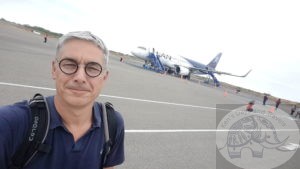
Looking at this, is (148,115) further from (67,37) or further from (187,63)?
(187,63)

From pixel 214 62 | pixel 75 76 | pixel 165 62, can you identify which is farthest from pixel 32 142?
pixel 214 62

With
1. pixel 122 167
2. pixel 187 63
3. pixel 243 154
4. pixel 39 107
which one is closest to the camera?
pixel 39 107

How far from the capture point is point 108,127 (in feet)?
7.62

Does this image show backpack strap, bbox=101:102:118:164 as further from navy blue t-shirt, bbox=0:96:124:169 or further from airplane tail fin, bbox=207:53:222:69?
airplane tail fin, bbox=207:53:222:69

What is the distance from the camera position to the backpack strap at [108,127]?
2258 millimetres

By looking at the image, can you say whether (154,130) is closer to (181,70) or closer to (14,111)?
(14,111)

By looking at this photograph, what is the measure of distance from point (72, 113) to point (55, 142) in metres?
0.26

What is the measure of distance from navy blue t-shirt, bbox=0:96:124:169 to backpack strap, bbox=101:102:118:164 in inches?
1.5

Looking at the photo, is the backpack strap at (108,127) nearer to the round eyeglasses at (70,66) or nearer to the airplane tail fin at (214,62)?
the round eyeglasses at (70,66)

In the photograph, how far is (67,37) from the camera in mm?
2121

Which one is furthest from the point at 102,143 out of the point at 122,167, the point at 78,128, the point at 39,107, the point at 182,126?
the point at 182,126

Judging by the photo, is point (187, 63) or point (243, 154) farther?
point (187, 63)

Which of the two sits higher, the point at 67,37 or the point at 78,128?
the point at 67,37

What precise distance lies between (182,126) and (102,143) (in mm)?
8399
